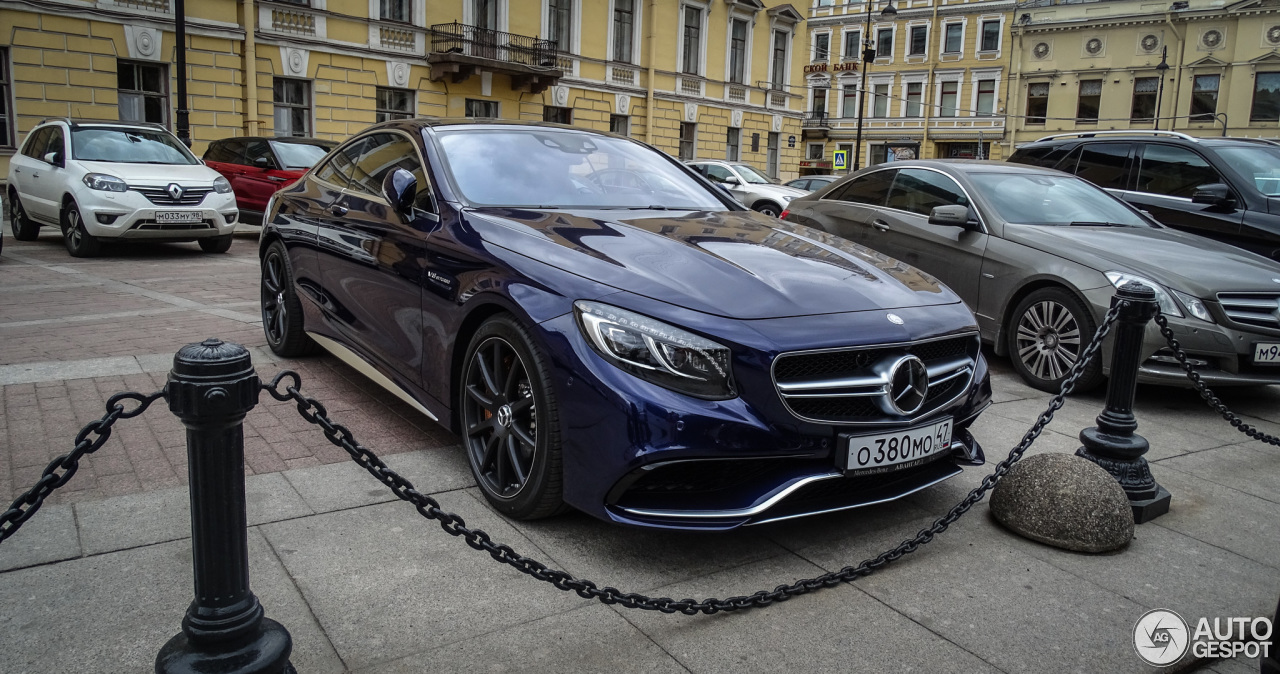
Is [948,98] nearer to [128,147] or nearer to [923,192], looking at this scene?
[128,147]

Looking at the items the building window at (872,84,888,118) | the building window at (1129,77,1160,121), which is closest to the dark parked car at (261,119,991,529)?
the building window at (1129,77,1160,121)

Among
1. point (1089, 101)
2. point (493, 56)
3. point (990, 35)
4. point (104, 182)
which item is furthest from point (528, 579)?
point (990, 35)

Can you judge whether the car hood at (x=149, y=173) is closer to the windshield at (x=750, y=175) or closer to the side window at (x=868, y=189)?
the side window at (x=868, y=189)

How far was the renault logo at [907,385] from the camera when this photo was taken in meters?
3.03

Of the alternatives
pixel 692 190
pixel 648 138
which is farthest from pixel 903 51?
pixel 692 190

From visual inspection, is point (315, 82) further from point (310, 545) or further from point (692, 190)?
point (310, 545)

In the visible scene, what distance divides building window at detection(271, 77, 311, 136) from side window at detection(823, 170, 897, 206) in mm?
18234

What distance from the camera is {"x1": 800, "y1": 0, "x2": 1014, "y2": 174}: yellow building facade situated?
5425cm

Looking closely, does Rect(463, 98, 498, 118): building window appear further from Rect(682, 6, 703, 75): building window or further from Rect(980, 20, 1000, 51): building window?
Rect(980, 20, 1000, 51): building window

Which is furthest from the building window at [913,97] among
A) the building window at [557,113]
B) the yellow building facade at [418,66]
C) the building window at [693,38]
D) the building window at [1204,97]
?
the building window at [557,113]

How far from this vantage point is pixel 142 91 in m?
19.9

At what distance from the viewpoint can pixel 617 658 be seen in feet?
8.06

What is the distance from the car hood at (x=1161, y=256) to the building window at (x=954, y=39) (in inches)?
2131

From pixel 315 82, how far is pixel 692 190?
20750mm
